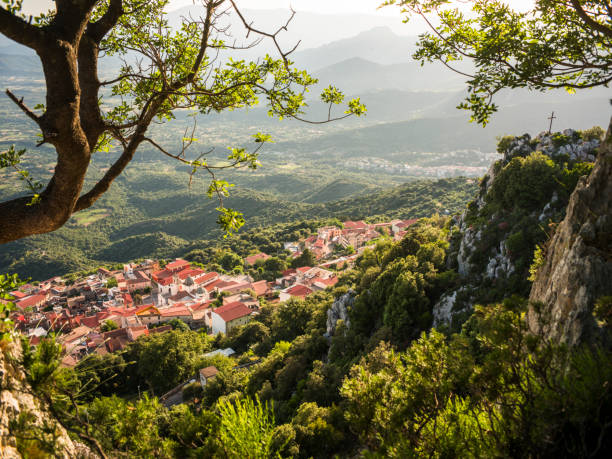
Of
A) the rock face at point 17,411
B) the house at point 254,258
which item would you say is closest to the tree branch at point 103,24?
the rock face at point 17,411

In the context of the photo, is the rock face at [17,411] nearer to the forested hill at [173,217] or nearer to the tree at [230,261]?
the tree at [230,261]

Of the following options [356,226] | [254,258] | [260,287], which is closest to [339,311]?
[260,287]

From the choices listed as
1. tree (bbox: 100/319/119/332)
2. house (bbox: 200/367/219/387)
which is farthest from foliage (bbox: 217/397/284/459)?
tree (bbox: 100/319/119/332)

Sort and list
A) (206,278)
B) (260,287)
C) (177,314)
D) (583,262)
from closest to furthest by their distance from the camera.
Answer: (583,262)
(177,314)
(260,287)
(206,278)

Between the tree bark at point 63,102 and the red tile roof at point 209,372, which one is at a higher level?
the tree bark at point 63,102

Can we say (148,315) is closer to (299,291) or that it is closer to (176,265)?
(299,291)
